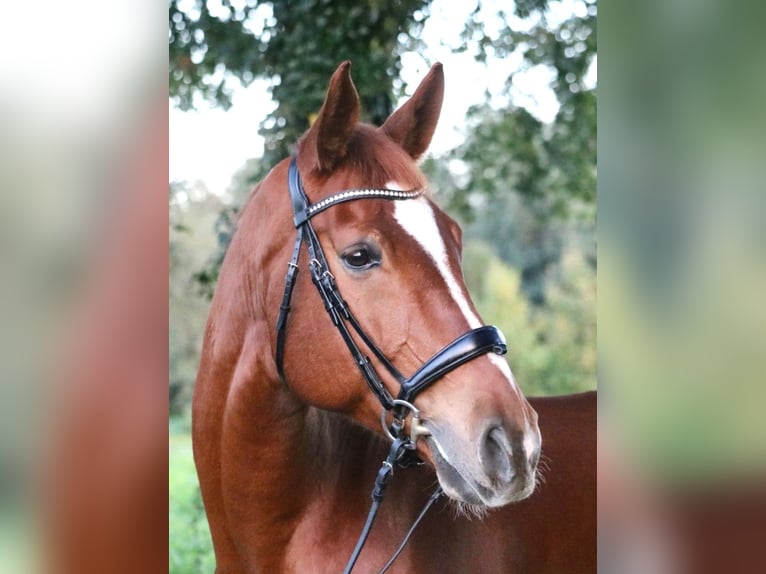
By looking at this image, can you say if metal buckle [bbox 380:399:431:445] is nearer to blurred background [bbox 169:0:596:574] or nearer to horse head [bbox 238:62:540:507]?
horse head [bbox 238:62:540:507]

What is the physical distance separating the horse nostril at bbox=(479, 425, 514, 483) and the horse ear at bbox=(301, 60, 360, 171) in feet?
2.94

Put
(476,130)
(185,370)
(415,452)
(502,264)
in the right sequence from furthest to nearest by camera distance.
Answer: (502,264), (185,370), (476,130), (415,452)

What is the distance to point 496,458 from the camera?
1.73m

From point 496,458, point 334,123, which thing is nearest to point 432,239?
point 334,123

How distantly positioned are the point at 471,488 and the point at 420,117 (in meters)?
1.22

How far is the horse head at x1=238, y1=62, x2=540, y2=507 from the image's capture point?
1742 mm

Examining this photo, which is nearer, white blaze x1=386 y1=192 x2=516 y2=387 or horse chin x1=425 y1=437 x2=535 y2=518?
horse chin x1=425 y1=437 x2=535 y2=518

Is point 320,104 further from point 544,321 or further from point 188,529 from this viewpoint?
point 544,321

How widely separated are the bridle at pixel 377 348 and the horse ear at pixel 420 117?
1.23 ft

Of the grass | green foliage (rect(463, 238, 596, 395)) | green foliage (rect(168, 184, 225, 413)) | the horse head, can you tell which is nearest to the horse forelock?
the horse head
